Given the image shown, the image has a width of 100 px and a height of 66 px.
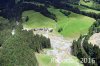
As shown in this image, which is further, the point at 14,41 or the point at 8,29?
the point at 8,29

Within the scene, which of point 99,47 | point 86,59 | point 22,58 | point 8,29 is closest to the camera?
point 22,58

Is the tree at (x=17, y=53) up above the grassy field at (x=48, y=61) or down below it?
above

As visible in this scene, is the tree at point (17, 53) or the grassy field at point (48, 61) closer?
the tree at point (17, 53)

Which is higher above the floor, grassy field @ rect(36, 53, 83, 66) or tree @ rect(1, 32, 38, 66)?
tree @ rect(1, 32, 38, 66)

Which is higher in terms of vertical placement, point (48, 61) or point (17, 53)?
point (17, 53)

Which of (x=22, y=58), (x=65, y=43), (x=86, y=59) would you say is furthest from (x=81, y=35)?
(x=22, y=58)

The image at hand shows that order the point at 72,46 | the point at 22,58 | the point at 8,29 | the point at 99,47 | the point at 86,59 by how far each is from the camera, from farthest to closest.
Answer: the point at 8,29 < the point at 72,46 < the point at 99,47 < the point at 86,59 < the point at 22,58

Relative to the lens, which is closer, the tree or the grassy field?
the tree

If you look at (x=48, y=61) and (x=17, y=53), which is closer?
(x=17, y=53)

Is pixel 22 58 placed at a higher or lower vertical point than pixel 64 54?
higher

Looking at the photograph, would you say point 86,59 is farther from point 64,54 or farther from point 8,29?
point 8,29

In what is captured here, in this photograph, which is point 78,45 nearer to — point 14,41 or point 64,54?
point 64,54
